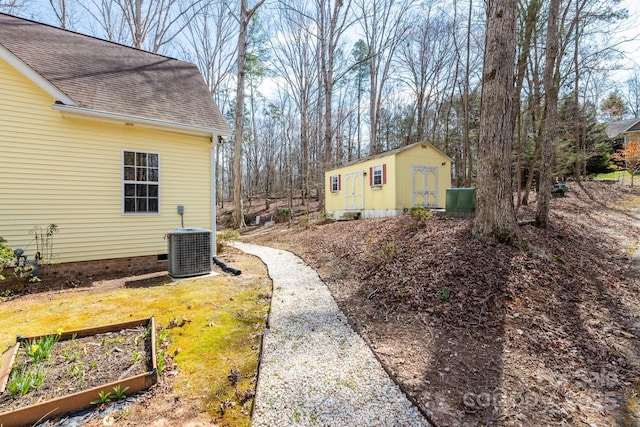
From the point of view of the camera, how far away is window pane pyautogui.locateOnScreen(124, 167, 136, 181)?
629 centimetres

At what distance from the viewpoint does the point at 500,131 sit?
4844mm

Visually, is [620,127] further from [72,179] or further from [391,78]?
[72,179]

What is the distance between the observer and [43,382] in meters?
2.18

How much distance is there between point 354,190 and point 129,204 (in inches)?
398

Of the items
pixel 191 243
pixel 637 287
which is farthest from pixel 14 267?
pixel 637 287

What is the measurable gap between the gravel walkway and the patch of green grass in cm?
17

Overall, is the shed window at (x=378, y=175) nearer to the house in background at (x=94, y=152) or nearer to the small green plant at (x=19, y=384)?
the house in background at (x=94, y=152)

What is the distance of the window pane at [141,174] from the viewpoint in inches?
253

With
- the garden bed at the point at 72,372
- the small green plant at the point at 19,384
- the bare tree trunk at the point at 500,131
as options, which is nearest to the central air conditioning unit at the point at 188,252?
the garden bed at the point at 72,372

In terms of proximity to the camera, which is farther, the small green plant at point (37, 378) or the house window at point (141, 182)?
the house window at point (141, 182)

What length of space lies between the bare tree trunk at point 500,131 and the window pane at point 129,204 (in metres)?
7.16

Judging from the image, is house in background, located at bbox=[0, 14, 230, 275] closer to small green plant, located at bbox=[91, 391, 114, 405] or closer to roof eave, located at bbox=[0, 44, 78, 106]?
roof eave, located at bbox=[0, 44, 78, 106]

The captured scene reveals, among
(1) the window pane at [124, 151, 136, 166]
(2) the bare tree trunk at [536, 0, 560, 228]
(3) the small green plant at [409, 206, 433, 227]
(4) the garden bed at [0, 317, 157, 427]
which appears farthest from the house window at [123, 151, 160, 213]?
(2) the bare tree trunk at [536, 0, 560, 228]

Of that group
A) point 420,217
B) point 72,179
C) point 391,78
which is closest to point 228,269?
point 72,179
